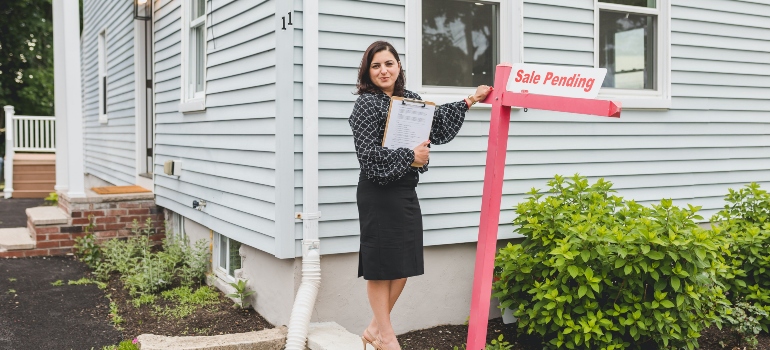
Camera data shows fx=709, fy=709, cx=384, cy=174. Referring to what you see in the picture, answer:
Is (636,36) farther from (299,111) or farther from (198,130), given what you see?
(198,130)

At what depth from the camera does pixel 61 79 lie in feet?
28.2

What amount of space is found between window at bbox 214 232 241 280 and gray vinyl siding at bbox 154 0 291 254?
0.55 ft

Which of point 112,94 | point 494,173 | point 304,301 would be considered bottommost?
point 304,301

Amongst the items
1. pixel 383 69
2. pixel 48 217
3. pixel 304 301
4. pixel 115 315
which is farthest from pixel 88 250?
pixel 383 69

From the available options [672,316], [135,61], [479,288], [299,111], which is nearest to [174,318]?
A: [299,111]

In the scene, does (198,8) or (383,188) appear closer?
(383,188)

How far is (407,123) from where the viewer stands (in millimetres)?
3354

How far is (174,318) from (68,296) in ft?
4.30

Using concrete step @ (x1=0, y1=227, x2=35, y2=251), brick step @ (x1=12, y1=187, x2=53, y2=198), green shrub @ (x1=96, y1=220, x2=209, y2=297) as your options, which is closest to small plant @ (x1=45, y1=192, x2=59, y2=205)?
brick step @ (x1=12, y1=187, x2=53, y2=198)

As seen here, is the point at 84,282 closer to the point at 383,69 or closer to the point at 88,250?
the point at 88,250

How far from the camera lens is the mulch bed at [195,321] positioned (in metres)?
4.71

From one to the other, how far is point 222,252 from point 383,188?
2903mm

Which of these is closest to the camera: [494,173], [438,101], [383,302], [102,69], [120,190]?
[494,173]

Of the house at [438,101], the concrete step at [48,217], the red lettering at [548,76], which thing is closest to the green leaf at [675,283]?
the house at [438,101]
